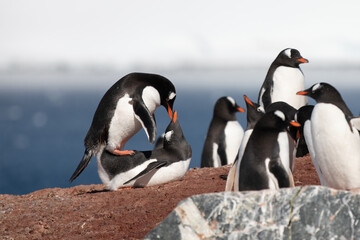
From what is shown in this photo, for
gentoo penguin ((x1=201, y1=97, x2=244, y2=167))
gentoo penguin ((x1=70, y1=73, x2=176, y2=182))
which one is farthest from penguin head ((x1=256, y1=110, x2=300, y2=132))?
gentoo penguin ((x1=201, y1=97, x2=244, y2=167))

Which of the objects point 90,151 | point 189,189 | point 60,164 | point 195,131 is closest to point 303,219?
point 189,189

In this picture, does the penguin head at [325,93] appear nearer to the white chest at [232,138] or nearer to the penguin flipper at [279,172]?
the penguin flipper at [279,172]

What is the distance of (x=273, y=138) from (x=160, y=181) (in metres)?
2.68

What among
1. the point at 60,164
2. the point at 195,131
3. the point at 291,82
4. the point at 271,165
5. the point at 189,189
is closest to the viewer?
the point at 271,165

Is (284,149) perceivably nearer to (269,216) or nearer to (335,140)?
(335,140)

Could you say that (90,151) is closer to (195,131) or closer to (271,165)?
(271,165)

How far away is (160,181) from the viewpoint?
27.2 feet

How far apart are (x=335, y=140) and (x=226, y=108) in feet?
19.4

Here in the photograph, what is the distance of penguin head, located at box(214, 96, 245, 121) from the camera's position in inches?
476

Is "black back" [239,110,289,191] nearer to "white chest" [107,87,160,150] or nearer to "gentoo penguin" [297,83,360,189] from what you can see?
"gentoo penguin" [297,83,360,189]

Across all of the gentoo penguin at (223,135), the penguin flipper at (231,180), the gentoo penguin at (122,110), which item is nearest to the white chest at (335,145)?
the penguin flipper at (231,180)

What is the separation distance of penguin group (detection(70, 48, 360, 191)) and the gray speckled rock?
109 cm

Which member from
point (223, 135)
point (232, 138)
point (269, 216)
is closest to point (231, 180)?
point (269, 216)

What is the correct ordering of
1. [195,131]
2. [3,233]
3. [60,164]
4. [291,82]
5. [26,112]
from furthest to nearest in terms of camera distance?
[26,112] < [195,131] < [60,164] < [291,82] < [3,233]
